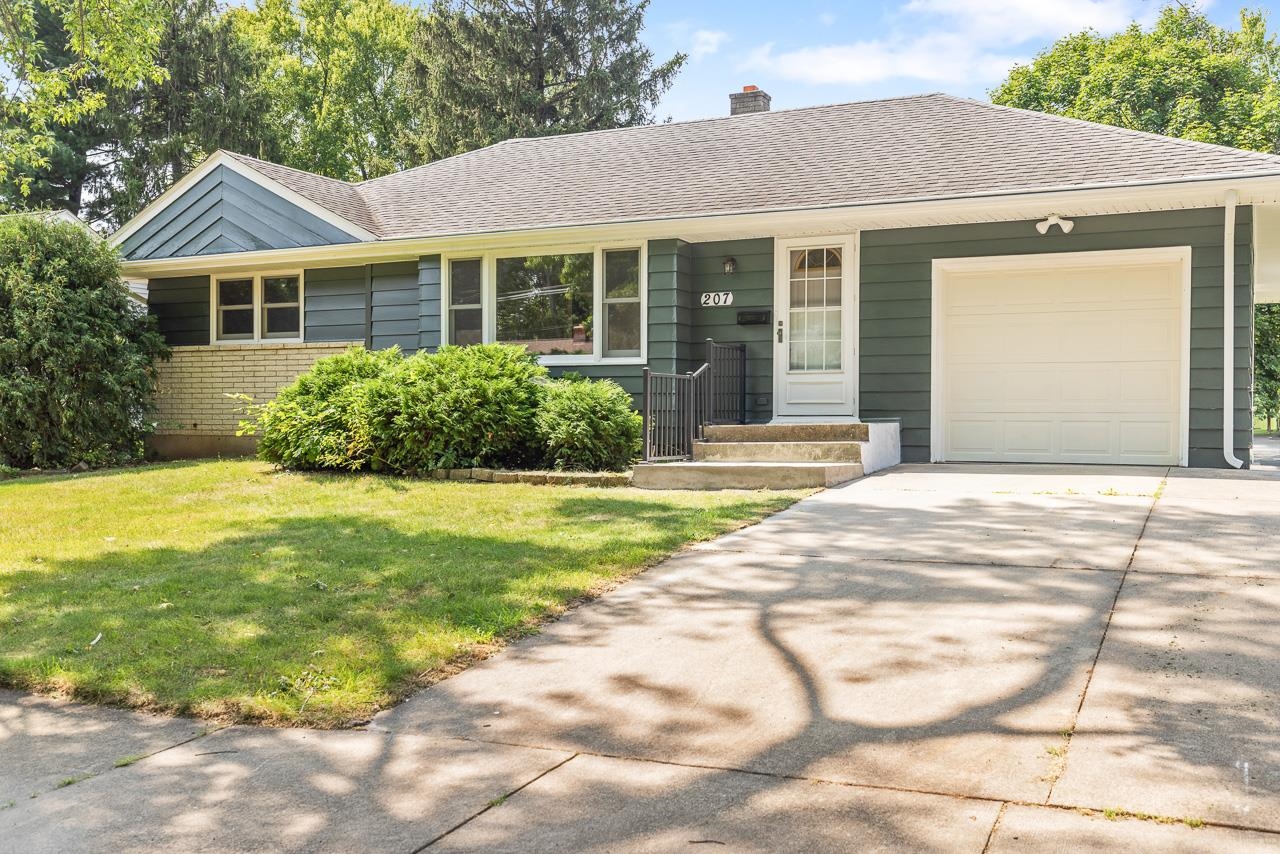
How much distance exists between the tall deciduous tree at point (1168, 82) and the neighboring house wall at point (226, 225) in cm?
2320

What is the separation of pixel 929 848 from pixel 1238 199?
933 centimetres

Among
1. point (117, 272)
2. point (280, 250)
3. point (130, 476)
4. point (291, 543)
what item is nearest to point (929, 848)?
point (291, 543)

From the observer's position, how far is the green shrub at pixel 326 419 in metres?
10.3

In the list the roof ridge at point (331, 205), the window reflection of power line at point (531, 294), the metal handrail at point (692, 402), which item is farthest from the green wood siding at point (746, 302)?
the roof ridge at point (331, 205)

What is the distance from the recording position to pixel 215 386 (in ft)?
46.3

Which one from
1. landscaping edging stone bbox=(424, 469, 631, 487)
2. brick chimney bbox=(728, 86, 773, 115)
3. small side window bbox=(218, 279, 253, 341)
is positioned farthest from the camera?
brick chimney bbox=(728, 86, 773, 115)

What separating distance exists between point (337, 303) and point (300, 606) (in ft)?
A: 31.9

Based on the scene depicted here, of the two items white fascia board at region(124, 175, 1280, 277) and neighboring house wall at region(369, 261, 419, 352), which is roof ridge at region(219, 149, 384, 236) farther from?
neighboring house wall at region(369, 261, 419, 352)

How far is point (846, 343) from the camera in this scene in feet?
37.3

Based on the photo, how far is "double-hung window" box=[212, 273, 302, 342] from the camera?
14.2 metres

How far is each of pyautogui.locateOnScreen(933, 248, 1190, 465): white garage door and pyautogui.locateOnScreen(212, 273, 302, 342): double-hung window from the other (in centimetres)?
859

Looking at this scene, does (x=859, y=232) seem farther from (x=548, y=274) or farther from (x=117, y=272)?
(x=117, y=272)

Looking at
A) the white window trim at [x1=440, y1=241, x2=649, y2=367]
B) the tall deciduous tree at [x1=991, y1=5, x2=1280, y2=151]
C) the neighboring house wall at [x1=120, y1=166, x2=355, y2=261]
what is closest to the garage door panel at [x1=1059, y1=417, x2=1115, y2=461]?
the white window trim at [x1=440, y1=241, x2=649, y2=367]

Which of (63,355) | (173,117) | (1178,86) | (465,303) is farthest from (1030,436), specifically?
(173,117)
